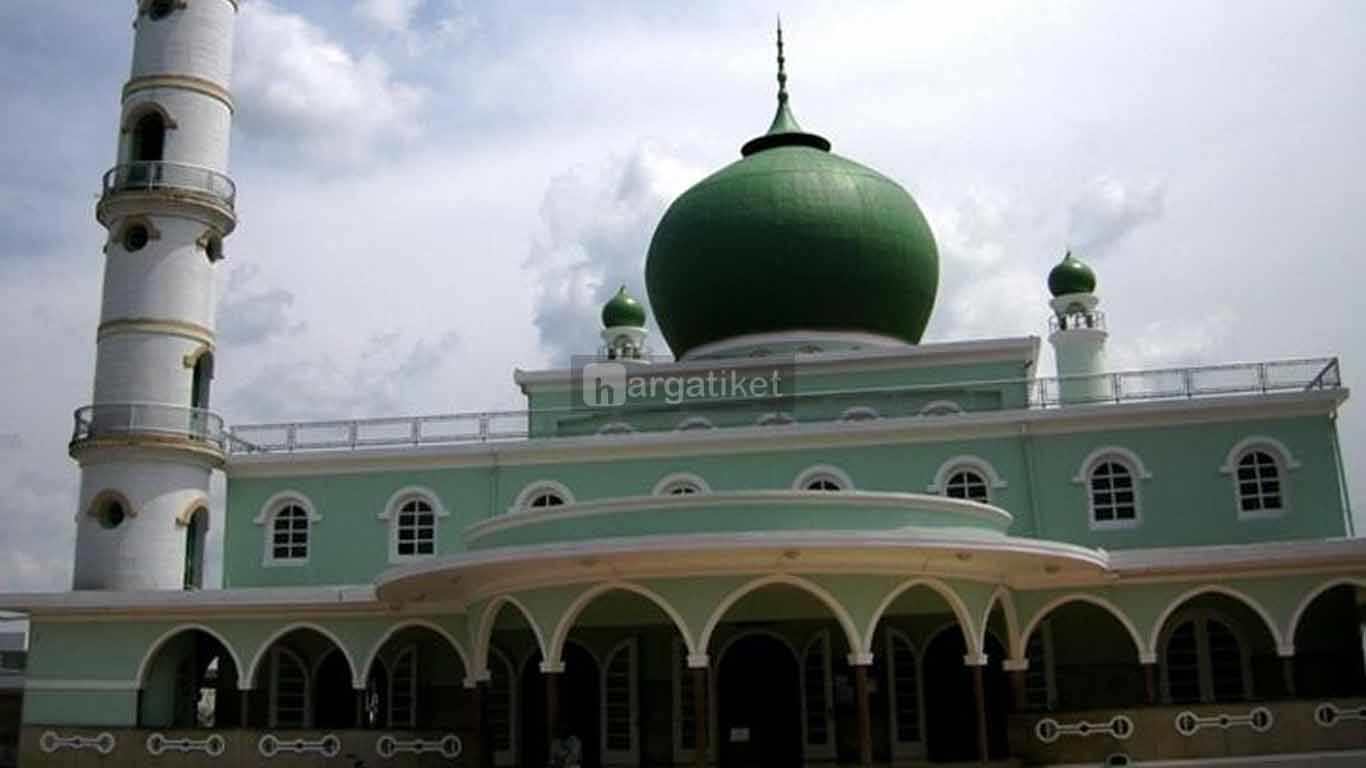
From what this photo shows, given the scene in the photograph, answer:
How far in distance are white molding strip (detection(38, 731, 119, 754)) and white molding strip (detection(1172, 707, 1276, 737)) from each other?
52.6ft

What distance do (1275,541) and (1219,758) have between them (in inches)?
169

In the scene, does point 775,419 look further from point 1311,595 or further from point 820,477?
point 1311,595

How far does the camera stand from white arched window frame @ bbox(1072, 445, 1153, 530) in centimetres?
2330

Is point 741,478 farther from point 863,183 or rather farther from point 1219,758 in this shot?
point 1219,758

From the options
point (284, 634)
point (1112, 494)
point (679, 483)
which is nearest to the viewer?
point (1112, 494)

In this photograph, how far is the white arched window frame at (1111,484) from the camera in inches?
917

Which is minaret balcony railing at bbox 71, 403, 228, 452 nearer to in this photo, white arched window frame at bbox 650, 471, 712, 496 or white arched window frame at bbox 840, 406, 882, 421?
white arched window frame at bbox 650, 471, 712, 496

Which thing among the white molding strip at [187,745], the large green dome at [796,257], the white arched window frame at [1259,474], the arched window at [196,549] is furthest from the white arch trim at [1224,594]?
the arched window at [196,549]

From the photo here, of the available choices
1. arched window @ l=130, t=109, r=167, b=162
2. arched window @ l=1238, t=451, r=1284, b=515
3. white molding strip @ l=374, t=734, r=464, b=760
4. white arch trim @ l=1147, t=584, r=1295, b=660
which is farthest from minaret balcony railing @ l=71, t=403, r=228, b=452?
arched window @ l=1238, t=451, r=1284, b=515

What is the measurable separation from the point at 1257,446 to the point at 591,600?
11.3 m

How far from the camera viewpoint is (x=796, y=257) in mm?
26391

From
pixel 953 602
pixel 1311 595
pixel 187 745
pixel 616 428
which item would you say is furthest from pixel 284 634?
pixel 1311 595

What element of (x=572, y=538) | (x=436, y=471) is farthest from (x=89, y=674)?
(x=572, y=538)

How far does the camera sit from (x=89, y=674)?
23.8 meters
